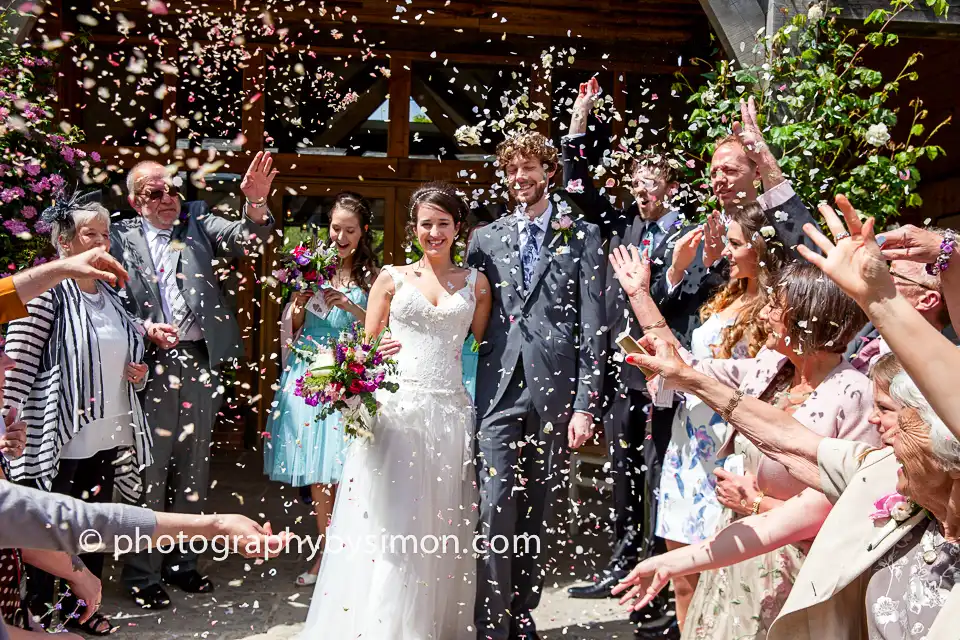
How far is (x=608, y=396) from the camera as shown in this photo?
4.42 meters

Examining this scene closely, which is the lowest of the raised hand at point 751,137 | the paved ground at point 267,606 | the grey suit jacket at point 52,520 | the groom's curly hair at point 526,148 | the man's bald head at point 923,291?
the paved ground at point 267,606

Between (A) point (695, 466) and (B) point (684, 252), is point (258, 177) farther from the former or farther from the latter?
(A) point (695, 466)

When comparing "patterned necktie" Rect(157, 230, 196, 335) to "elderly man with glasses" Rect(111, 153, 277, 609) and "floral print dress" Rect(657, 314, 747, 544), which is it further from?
"floral print dress" Rect(657, 314, 747, 544)

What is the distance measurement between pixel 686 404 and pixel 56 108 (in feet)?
15.4

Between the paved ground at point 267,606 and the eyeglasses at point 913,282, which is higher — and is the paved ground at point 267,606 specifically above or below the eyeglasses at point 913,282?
below

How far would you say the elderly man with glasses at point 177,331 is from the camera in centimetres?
427

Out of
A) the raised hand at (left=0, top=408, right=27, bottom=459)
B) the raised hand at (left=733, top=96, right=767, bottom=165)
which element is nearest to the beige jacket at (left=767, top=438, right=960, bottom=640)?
the raised hand at (left=733, top=96, right=767, bottom=165)

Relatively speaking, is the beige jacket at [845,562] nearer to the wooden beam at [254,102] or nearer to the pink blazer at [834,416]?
the pink blazer at [834,416]

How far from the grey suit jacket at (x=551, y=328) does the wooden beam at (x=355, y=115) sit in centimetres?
378

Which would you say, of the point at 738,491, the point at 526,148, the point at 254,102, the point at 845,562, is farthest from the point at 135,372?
the point at 254,102

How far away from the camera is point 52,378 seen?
367 centimetres

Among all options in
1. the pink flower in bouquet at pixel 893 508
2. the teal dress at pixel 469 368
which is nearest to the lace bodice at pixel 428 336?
the teal dress at pixel 469 368

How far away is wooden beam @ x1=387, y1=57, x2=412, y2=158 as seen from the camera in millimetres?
7172

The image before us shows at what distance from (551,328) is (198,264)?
1794mm
